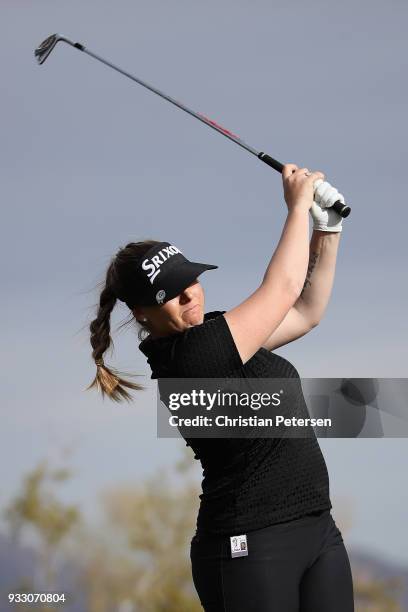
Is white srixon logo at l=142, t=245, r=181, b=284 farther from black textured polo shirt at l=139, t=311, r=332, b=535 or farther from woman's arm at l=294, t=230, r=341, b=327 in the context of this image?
woman's arm at l=294, t=230, r=341, b=327

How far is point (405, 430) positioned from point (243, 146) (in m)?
1.41

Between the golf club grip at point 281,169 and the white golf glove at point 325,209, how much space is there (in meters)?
0.02

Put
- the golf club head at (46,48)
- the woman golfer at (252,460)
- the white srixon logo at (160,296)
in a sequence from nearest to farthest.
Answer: the woman golfer at (252,460) < the white srixon logo at (160,296) < the golf club head at (46,48)

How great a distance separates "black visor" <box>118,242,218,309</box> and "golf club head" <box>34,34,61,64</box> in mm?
997

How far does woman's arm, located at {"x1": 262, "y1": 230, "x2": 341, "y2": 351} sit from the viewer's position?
2.67m

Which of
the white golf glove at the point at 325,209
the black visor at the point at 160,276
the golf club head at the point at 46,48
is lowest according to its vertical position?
the black visor at the point at 160,276

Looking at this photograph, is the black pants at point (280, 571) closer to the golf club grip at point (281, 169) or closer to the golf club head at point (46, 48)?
the golf club grip at point (281, 169)

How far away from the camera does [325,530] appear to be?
7.57ft

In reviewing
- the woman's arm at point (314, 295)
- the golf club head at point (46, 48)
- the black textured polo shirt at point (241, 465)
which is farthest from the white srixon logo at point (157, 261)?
the golf club head at point (46, 48)

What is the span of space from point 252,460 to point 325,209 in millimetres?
734

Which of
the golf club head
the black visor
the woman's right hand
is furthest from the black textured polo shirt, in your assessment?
the golf club head

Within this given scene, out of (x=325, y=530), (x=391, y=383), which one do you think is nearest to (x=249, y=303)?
(x=325, y=530)

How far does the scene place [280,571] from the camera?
2.20m

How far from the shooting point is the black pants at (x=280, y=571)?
2189 mm
